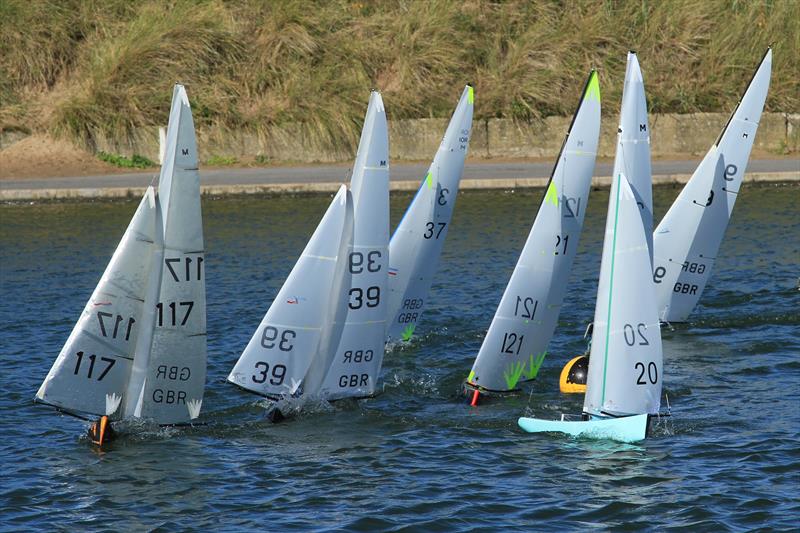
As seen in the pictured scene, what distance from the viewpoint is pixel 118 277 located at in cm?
1305

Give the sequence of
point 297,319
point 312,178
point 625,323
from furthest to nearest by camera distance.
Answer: point 312,178 < point 297,319 < point 625,323

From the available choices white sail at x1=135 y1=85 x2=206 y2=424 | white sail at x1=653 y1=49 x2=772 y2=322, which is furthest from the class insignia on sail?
white sail at x1=653 y1=49 x2=772 y2=322

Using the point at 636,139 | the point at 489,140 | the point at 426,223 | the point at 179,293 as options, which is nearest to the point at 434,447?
the point at 179,293

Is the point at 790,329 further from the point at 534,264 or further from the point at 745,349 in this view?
the point at 534,264

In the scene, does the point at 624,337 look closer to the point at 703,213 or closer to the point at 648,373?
the point at 648,373

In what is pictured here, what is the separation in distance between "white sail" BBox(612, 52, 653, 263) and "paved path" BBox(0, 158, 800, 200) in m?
14.1

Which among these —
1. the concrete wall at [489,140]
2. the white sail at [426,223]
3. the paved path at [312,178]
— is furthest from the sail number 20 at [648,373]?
the concrete wall at [489,140]

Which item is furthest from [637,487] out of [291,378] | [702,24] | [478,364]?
[702,24]

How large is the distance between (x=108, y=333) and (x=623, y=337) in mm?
5242

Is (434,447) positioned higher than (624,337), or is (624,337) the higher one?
(624,337)

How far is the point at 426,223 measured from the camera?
58.3ft

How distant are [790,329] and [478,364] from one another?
19.3 feet

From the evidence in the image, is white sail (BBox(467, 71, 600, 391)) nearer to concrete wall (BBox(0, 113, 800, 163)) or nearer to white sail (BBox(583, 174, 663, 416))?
white sail (BBox(583, 174, 663, 416))

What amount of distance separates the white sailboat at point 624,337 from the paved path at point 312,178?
1577 cm
